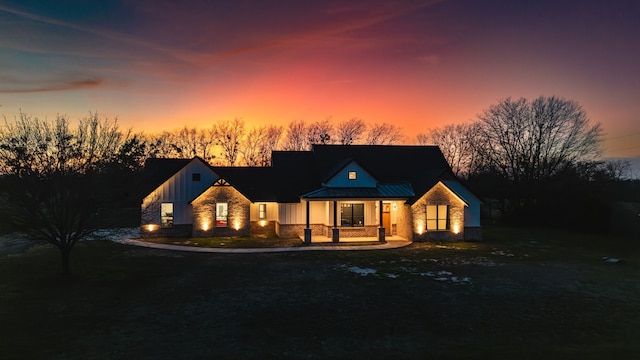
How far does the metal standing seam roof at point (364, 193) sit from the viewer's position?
997 inches

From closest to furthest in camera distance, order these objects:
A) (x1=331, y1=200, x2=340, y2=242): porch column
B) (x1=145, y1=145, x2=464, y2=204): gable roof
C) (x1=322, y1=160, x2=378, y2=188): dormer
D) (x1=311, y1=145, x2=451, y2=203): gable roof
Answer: (x1=331, y1=200, x2=340, y2=242): porch column
(x1=145, y1=145, x2=464, y2=204): gable roof
(x1=322, y1=160, x2=378, y2=188): dormer
(x1=311, y1=145, x2=451, y2=203): gable roof

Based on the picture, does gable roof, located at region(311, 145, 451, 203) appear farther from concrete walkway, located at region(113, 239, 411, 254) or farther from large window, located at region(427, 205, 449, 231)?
concrete walkway, located at region(113, 239, 411, 254)

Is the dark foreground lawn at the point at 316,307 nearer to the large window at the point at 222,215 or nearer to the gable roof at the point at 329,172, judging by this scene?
the large window at the point at 222,215

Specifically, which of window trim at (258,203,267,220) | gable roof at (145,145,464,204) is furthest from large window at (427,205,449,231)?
window trim at (258,203,267,220)

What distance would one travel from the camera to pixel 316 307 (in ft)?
38.2

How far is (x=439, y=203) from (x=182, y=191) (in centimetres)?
1702

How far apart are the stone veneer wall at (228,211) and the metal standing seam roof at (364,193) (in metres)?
4.54

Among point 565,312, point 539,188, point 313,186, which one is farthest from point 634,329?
point 539,188

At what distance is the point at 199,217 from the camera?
26.3m

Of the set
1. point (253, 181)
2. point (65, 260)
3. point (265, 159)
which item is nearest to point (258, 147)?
point (265, 159)

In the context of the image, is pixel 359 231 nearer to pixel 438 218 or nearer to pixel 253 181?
pixel 438 218

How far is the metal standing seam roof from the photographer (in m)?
25.3

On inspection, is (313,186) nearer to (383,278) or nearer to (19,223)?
(383,278)

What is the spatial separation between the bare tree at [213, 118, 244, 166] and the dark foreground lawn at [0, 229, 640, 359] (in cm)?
3469
